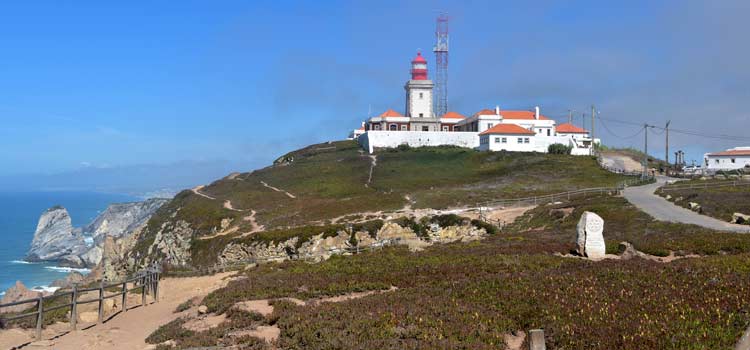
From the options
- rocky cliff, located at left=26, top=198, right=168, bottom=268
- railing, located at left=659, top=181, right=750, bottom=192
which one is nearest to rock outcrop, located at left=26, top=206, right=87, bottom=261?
rocky cliff, located at left=26, top=198, right=168, bottom=268

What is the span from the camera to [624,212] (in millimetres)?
38781

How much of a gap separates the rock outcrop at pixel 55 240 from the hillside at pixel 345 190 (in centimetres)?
3935

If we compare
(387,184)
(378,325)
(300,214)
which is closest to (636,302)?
(378,325)

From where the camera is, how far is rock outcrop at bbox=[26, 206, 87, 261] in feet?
375

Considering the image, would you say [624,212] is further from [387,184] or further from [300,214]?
[387,184]

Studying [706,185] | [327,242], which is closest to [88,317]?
[327,242]

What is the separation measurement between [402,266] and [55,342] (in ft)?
40.3

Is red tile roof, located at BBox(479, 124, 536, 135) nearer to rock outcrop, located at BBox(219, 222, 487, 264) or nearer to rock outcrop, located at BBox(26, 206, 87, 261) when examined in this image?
rock outcrop, located at BBox(219, 222, 487, 264)

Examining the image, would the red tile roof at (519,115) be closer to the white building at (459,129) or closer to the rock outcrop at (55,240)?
the white building at (459,129)

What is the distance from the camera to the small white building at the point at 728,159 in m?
81.4

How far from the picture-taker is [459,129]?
372 feet

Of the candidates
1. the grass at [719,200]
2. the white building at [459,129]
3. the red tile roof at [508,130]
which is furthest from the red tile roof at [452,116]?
the grass at [719,200]

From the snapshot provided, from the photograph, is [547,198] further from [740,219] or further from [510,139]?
[510,139]

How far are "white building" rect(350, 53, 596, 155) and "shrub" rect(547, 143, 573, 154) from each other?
4.04ft
